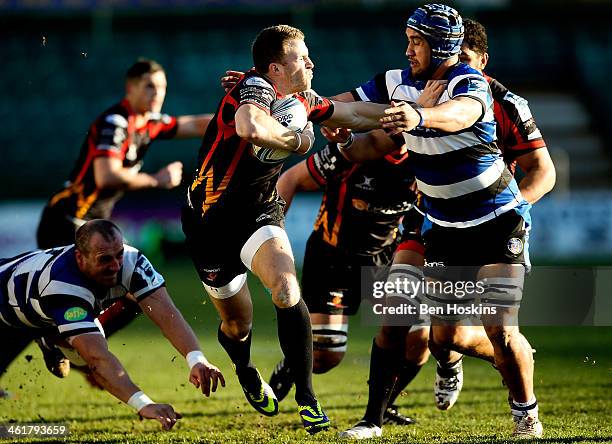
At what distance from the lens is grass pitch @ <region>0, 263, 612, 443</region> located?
664cm

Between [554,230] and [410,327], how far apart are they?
12831 millimetres

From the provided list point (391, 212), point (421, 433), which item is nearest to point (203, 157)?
point (391, 212)

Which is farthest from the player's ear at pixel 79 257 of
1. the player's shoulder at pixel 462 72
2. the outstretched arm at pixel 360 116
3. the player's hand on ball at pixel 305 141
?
the player's shoulder at pixel 462 72

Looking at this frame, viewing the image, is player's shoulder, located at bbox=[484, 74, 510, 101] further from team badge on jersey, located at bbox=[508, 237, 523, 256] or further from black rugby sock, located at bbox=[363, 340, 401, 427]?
black rugby sock, located at bbox=[363, 340, 401, 427]

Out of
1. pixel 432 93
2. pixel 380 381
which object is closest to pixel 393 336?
pixel 380 381

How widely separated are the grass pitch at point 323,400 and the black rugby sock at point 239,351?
17.2 inches

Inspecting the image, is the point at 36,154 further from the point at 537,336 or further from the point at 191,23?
the point at 537,336

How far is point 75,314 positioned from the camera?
6.35 m

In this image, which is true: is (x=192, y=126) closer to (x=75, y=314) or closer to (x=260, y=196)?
(x=260, y=196)

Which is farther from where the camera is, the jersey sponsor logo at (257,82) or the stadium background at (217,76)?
the stadium background at (217,76)

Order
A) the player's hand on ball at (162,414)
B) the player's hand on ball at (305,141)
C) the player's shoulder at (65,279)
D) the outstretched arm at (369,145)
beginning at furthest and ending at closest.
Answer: the outstretched arm at (369,145) → the player's shoulder at (65,279) → the player's hand on ball at (305,141) → the player's hand on ball at (162,414)

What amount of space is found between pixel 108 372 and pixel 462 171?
2427mm

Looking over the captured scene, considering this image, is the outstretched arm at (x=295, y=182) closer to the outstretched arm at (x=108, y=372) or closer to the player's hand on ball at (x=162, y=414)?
the outstretched arm at (x=108, y=372)

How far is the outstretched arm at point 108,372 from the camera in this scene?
19.7 ft
